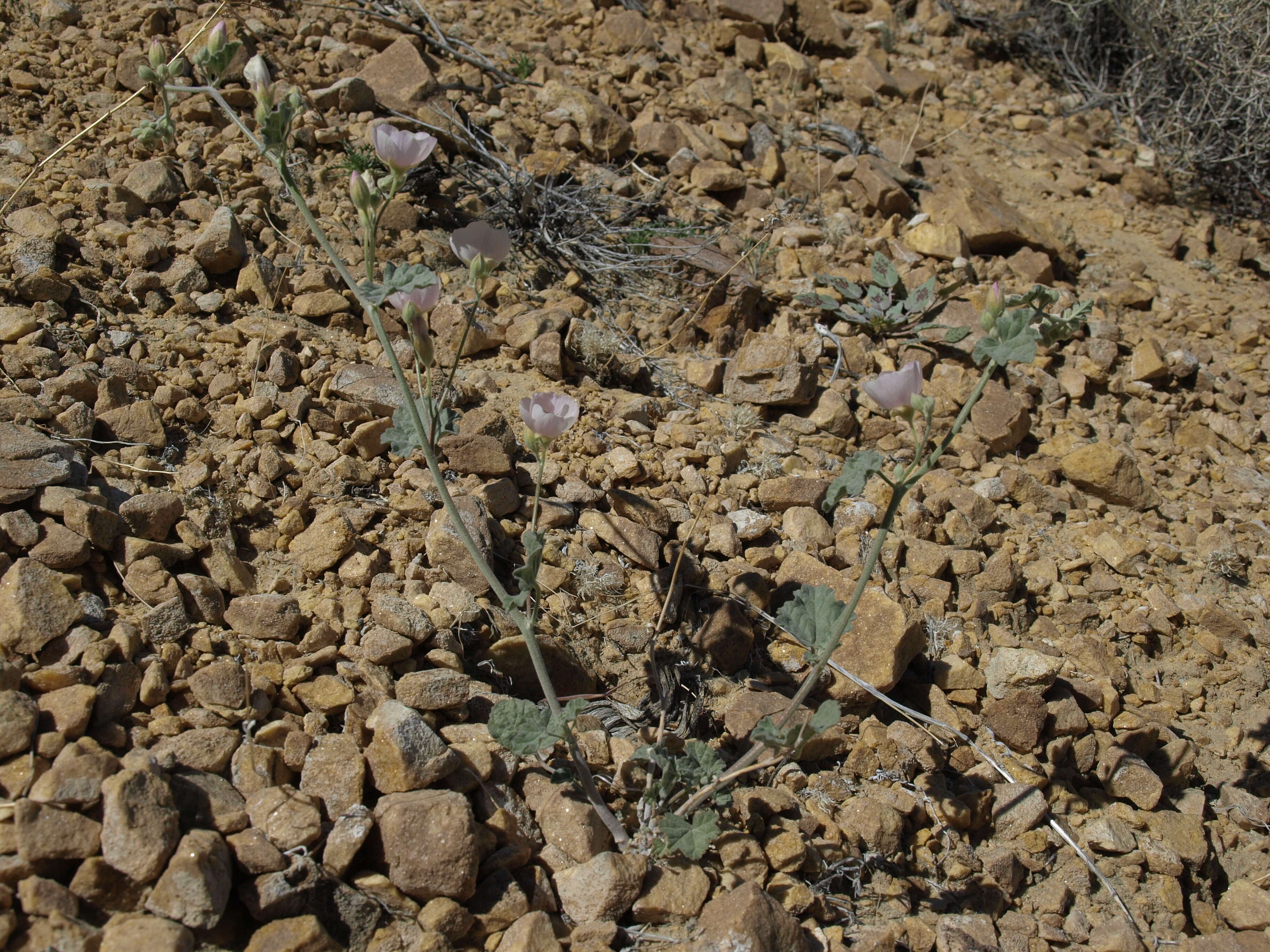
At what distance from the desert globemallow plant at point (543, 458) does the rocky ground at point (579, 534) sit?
12 centimetres

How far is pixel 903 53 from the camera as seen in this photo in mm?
5594

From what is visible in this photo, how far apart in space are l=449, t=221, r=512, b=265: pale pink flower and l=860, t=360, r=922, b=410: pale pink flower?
3.19 feet

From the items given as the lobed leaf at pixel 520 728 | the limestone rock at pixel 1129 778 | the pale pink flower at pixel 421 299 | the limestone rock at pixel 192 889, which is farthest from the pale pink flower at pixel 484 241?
the limestone rock at pixel 1129 778

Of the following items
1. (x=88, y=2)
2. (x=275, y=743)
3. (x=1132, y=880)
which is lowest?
(x=1132, y=880)

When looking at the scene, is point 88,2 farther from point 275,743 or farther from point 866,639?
point 866,639

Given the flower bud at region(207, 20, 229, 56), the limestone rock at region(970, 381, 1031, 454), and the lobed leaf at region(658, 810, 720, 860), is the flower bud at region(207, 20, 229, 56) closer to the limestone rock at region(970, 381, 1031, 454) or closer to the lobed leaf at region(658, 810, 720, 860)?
the lobed leaf at region(658, 810, 720, 860)

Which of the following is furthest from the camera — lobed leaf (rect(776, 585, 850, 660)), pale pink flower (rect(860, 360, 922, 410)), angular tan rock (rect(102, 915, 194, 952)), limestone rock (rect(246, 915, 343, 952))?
lobed leaf (rect(776, 585, 850, 660))

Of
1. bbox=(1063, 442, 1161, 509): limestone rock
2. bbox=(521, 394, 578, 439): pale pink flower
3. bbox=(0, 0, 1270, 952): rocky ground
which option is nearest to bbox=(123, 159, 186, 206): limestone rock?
bbox=(0, 0, 1270, 952): rocky ground

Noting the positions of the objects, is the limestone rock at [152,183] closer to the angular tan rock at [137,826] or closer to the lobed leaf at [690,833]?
the angular tan rock at [137,826]

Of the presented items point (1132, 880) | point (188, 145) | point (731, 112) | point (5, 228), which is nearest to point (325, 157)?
point (188, 145)

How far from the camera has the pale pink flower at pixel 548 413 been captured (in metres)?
2.11

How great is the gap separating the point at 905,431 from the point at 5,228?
3.07m

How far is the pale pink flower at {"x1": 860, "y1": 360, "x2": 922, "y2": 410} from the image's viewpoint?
1982 millimetres

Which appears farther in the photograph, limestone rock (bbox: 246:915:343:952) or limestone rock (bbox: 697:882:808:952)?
limestone rock (bbox: 697:882:808:952)
